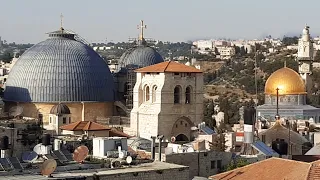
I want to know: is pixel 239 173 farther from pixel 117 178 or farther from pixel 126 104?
pixel 126 104

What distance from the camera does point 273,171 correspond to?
25797mm

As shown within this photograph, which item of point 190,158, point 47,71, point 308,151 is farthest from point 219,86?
point 190,158

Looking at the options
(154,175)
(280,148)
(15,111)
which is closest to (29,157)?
(154,175)

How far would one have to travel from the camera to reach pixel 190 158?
2895cm

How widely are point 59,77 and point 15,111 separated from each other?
11.5ft

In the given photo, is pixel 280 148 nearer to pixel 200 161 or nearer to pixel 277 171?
pixel 200 161

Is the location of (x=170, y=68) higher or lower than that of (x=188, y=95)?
higher

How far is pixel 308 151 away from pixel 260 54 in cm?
9777

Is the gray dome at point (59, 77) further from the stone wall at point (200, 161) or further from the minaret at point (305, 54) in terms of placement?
the minaret at point (305, 54)

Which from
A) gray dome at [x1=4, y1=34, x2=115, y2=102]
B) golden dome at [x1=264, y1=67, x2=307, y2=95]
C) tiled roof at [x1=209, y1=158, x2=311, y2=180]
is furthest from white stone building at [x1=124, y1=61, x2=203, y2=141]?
tiled roof at [x1=209, y1=158, x2=311, y2=180]

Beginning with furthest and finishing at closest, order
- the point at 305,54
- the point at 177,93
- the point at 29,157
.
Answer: the point at 305,54 < the point at 177,93 < the point at 29,157

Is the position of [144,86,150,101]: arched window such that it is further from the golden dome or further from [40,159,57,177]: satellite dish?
[40,159,57,177]: satellite dish

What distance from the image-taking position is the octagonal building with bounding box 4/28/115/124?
2028 inches

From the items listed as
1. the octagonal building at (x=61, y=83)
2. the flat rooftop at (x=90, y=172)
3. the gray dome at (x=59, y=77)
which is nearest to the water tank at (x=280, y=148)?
the flat rooftop at (x=90, y=172)
